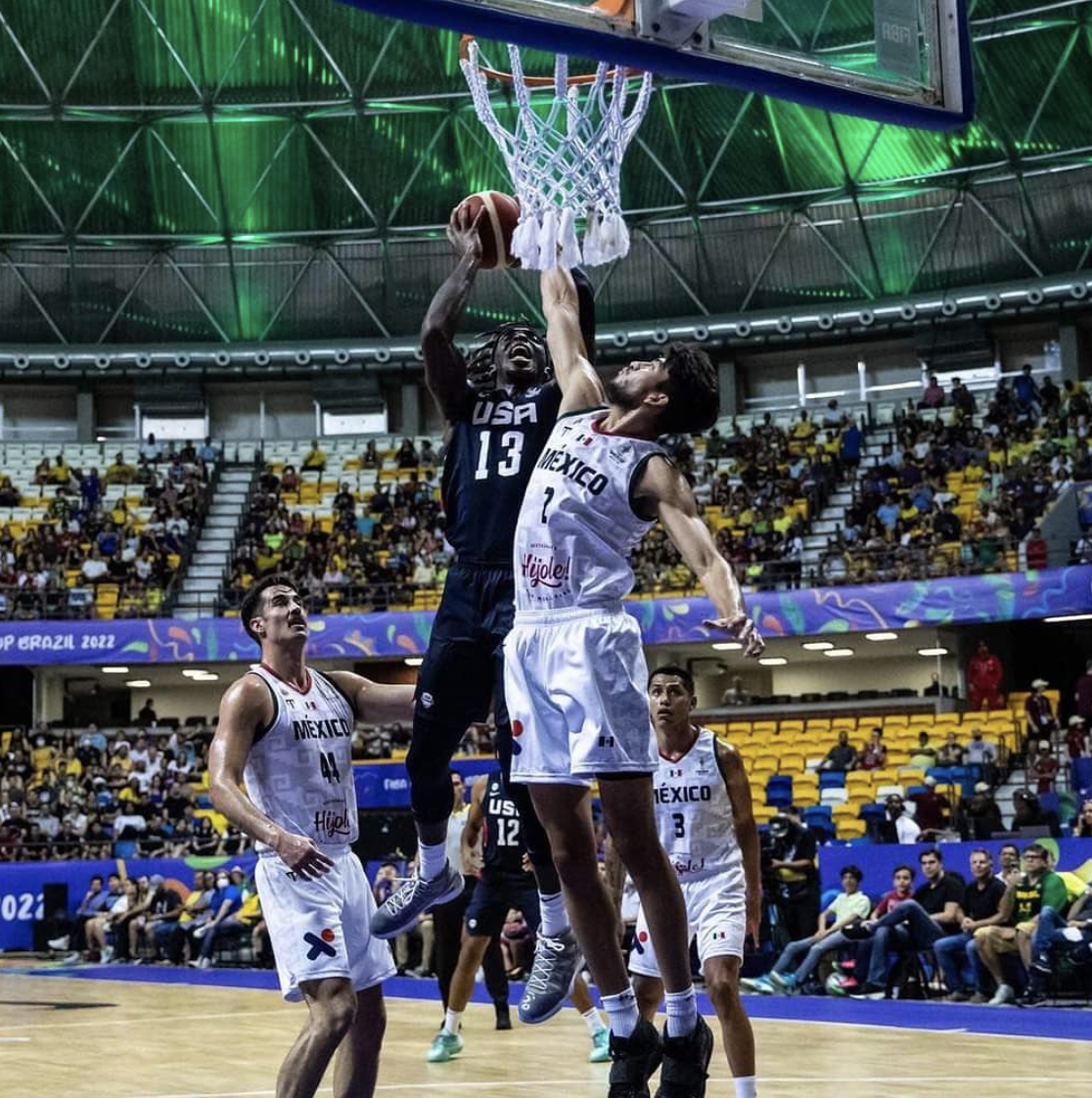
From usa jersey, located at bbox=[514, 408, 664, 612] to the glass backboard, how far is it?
5.03ft

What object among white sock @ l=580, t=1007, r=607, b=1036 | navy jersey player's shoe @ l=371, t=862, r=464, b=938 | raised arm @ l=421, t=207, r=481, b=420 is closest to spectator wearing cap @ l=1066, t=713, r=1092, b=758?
white sock @ l=580, t=1007, r=607, b=1036

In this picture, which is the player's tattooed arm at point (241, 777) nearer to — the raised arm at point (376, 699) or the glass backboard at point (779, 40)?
the raised arm at point (376, 699)

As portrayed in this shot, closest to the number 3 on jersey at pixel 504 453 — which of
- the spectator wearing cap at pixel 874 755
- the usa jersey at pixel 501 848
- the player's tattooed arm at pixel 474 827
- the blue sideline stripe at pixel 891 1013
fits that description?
the usa jersey at pixel 501 848

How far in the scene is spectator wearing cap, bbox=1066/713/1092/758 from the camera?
22.0 metres

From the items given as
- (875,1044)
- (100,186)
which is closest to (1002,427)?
(100,186)

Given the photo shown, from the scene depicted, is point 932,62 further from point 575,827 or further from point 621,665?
point 575,827

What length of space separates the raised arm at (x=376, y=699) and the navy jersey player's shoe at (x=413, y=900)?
2.65 feet

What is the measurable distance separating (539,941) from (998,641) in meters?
25.4

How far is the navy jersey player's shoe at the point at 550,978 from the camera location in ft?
21.2

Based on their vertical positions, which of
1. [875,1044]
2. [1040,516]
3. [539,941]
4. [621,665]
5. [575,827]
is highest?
[1040,516]

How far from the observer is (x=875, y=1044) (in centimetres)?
1196

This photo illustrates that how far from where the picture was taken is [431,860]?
6.97 m

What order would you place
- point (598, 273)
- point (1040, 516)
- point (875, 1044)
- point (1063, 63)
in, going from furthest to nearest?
point (598, 273)
point (1063, 63)
point (1040, 516)
point (875, 1044)

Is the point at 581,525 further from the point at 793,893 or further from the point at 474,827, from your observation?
the point at 793,893
